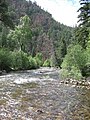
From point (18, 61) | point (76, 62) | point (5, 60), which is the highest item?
point (76, 62)

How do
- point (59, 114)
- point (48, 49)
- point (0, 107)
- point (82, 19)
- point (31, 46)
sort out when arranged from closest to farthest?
1. point (59, 114)
2. point (0, 107)
3. point (82, 19)
4. point (31, 46)
5. point (48, 49)

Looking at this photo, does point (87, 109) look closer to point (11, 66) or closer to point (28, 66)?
point (11, 66)

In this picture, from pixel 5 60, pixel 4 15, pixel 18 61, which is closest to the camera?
pixel 4 15

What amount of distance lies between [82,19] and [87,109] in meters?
31.9

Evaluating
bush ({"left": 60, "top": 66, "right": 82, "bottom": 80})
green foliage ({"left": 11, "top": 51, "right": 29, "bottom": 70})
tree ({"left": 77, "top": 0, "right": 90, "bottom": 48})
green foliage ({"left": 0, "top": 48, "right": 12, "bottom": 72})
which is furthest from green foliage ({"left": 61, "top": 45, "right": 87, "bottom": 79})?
green foliage ({"left": 11, "top": 51, "right": 29, "bottom": 70})

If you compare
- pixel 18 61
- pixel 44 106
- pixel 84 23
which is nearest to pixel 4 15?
pixel 84 23

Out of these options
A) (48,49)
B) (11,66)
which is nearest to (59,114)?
(11,66)

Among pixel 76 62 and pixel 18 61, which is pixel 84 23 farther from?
pixel 18 61

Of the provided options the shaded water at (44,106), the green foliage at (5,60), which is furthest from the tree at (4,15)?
the shaded water at (44,106)

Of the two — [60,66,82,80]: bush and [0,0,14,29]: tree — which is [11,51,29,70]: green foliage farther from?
[60,66,82,80]: bush

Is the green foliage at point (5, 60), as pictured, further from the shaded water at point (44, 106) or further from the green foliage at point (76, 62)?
the shaded water at point (44, 106)

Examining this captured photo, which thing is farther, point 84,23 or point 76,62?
point 84,23

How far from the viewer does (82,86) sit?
31.6m

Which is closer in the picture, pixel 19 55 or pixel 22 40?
pixel 19 55
